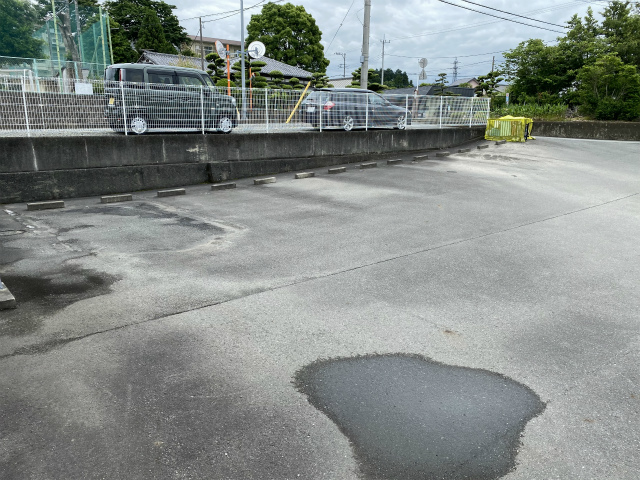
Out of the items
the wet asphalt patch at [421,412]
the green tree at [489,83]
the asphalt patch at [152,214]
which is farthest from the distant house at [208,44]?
the wet asphalt patch at [421,412]

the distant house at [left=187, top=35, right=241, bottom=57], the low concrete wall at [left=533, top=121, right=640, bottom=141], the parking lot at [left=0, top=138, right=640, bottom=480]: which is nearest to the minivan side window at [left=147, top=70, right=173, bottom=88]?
the parking lot at [left=0, top=138, right=640, bottom=480]

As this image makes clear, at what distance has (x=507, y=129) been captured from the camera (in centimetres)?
1722

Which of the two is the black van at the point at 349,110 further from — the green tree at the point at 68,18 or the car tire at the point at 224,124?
the green tree at the point at 68,18

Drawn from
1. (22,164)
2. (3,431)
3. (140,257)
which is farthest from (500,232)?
(22,164)

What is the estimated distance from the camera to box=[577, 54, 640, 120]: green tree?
19688mm

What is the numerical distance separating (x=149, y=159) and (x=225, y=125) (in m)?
2.27

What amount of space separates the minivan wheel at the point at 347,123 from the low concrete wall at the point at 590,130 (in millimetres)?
11935

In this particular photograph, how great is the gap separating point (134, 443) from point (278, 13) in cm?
4802

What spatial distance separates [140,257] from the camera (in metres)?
5.39

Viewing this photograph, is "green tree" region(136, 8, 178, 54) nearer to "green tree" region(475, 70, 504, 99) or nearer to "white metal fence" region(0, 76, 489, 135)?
"green tree" region(475, 70, 504, 99)

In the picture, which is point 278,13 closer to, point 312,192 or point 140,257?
point 312,192

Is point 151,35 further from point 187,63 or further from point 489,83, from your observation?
point 489,83

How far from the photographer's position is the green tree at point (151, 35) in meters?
43.8

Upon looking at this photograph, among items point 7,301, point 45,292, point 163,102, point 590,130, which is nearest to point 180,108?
point 163,102
